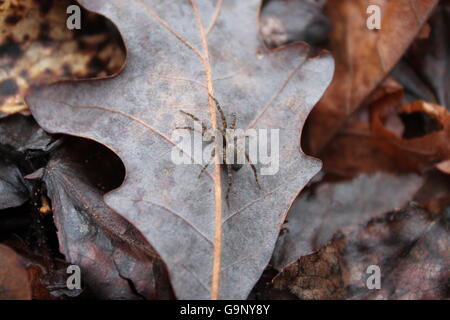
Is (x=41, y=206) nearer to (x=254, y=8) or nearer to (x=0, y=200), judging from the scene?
(x=0, y=200)

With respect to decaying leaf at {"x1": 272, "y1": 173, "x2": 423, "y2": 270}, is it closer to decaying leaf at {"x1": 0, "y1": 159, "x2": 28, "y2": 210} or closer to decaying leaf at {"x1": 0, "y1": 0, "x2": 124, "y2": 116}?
decaying leaf at {"x1": 0, "y1": 159, "x2": 28, "y2": 210}

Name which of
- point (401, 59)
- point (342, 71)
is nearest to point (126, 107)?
point (342, 71)

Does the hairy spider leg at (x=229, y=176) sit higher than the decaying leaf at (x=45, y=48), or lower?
lower

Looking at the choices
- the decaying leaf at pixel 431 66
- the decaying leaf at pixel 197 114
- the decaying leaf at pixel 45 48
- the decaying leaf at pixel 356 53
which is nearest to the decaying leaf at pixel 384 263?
the decaying leaf at pixel 197 114

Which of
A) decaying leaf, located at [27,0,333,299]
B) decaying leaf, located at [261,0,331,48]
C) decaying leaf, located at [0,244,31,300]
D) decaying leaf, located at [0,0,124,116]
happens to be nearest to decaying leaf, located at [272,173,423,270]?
decaying leaf, located at [27,0,333,299]

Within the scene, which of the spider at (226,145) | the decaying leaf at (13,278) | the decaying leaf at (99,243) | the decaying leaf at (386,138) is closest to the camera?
the decaying leaf at (13,278)

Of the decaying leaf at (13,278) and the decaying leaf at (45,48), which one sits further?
the decaying leaf at (45,48)

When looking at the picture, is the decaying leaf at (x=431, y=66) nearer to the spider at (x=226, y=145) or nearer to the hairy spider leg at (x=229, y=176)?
the spider at (x=226, y=145)
